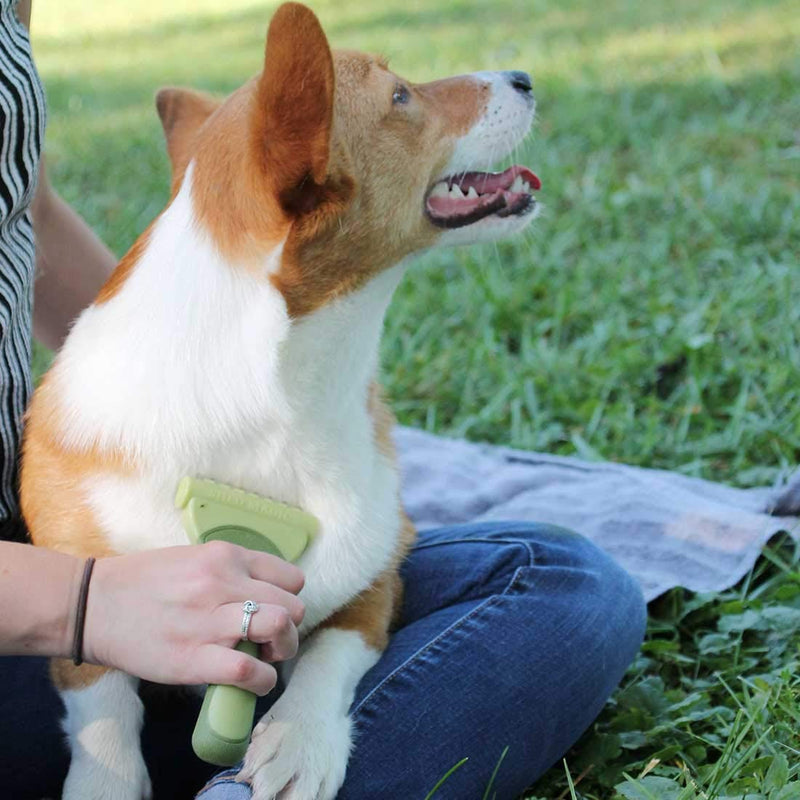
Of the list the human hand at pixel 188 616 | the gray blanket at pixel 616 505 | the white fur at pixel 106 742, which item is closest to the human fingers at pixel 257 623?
the human hand at pixel 188 616

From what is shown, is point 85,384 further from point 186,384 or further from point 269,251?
point 269,251

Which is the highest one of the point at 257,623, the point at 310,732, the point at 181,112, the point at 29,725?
the point at 181,112

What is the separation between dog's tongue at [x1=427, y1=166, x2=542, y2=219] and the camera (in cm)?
202

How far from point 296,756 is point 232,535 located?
32 cm

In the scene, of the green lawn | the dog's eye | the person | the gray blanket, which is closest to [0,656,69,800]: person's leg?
the person

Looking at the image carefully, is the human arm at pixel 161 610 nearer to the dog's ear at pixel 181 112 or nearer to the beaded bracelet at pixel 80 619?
the beaded bracelet at pixel 80 619

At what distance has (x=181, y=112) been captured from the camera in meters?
2.23

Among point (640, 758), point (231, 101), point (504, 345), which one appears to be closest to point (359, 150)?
point (231, 101)

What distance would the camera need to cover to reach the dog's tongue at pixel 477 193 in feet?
6.63

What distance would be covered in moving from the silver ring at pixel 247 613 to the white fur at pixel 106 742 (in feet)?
1.14

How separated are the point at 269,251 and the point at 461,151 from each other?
0.48 m

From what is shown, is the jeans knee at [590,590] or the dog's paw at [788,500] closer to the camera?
the jeans knee at [590,590]

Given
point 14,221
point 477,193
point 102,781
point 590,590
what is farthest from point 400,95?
point 102,781

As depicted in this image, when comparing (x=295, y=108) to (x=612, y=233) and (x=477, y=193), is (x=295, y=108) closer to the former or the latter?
(x=477, y=193)
